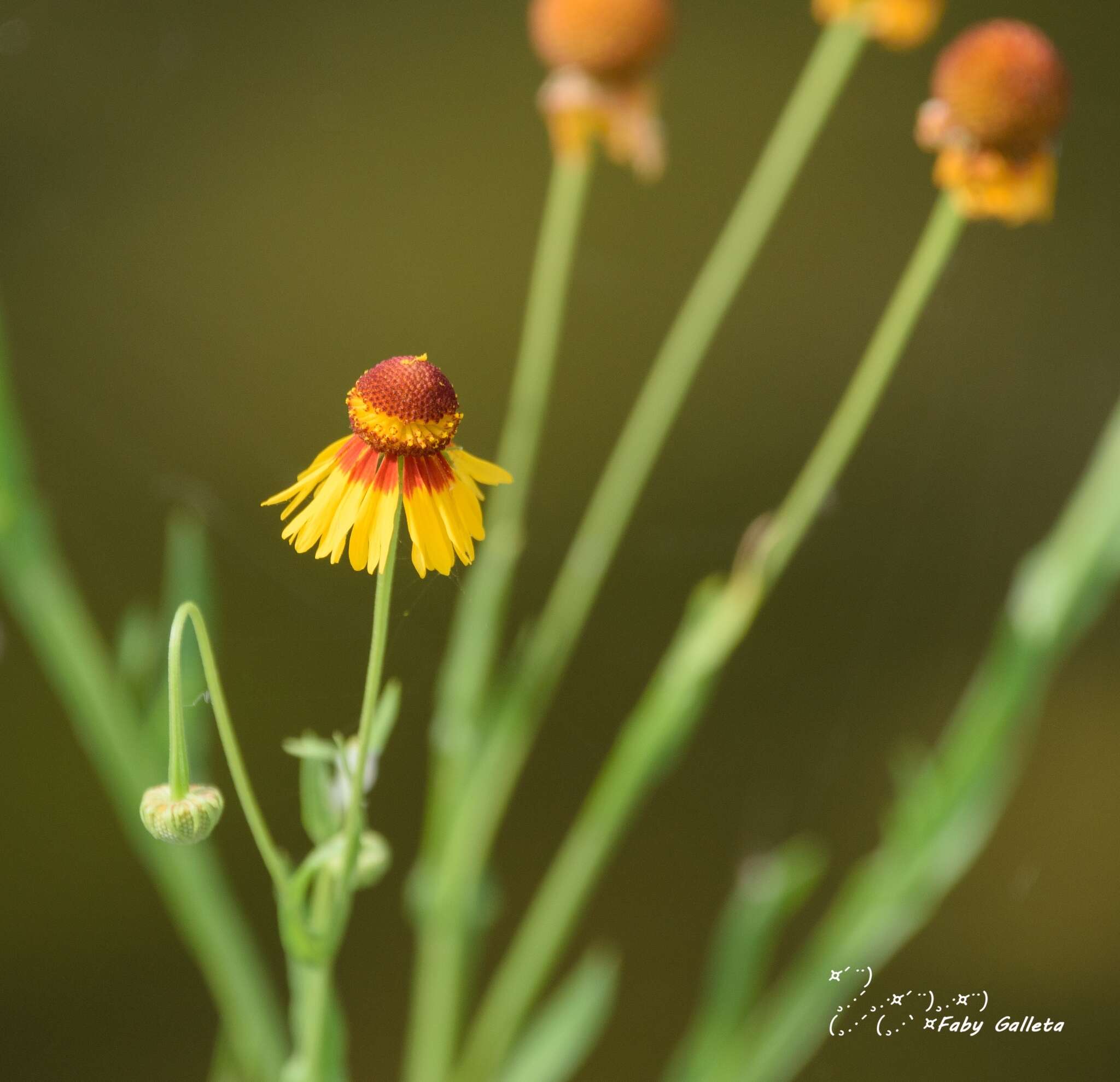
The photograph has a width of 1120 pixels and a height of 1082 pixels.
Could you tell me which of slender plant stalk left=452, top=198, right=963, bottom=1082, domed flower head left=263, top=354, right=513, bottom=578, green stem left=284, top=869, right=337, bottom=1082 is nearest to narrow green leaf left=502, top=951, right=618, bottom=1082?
slender plant stalk left=452, top=198, right=963, bottom=1082

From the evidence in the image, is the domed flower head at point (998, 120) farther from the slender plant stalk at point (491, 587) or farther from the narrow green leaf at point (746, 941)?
the narrow green leaf at point (746, 941)

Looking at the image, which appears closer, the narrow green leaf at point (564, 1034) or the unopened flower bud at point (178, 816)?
the unopened flower bud at point (178, 816)

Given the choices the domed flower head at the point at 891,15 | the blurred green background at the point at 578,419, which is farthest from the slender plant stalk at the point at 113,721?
the domed flower head at the point at 891,15

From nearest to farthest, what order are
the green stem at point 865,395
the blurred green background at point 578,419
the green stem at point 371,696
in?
the green stem at point 371,696 < the green stem at point 865,395 < the blurred green background at point 578,419

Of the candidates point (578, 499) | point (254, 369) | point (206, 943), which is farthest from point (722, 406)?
point (206, 943)

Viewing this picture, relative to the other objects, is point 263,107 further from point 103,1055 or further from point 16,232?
point 103,1055

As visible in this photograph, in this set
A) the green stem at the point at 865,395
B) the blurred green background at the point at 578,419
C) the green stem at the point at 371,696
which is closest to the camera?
the green stem at the point at 371,696
